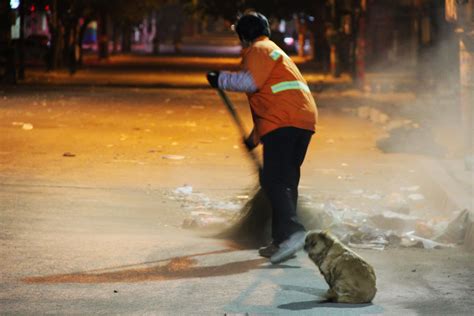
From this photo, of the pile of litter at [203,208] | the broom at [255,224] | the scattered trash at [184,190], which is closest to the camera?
the broom at [255,224]

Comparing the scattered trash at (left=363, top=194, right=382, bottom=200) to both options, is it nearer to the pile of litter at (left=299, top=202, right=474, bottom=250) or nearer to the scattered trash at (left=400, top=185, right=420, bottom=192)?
the scattered trash at (left=400, top=185, right=420, bottom=192)

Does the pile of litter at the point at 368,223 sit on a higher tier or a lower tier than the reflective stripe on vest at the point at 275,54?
lower

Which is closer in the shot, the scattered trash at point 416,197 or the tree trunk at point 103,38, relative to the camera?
the scattered trash at point 416,197

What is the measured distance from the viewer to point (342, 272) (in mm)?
6449

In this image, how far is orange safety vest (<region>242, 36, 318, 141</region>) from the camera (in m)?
7.47

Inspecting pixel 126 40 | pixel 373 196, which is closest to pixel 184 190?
pixel 373 196

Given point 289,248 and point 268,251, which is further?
point 268,251

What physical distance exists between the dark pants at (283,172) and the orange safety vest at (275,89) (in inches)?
2.6

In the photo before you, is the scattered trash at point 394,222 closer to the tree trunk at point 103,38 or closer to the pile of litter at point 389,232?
the pile of litter at point 389,232

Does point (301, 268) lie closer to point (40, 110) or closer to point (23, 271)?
point (23, 271)

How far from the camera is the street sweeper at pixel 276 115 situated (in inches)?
294

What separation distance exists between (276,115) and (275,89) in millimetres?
174

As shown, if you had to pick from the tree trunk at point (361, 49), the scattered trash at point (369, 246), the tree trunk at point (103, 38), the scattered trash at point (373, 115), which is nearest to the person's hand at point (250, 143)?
the scattered trash at point (369, 246)

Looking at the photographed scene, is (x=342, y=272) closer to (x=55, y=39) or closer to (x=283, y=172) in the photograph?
(x=283, y=172)
